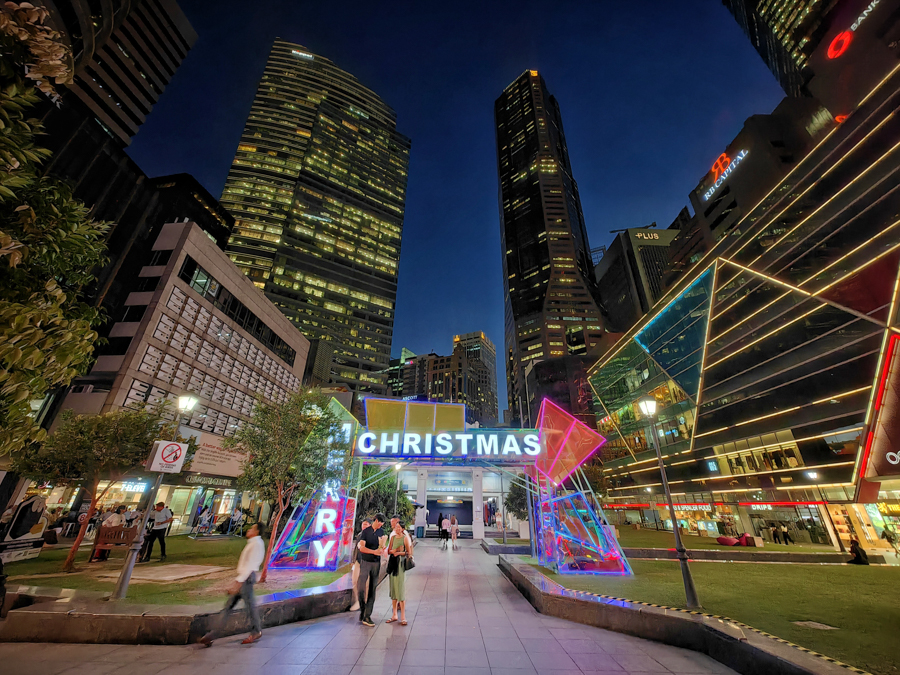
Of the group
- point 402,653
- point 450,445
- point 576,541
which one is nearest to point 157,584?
point 402,653

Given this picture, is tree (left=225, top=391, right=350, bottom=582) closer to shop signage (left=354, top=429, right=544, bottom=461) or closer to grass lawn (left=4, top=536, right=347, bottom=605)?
shop signage (left=354, top=429, right=544, bottom=461)

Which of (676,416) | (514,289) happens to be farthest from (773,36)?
(676,416)

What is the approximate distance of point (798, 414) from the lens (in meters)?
25.5

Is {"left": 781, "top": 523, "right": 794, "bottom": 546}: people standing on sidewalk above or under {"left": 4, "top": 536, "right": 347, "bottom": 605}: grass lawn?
above

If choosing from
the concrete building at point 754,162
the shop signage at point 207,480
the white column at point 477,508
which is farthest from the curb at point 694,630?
the concrete building at point 754,162

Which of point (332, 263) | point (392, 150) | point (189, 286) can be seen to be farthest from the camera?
point (392, 150)

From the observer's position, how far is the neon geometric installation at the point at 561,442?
42.9 feet

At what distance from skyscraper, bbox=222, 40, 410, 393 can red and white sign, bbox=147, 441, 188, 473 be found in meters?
89.8

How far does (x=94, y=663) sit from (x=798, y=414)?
36.0 m

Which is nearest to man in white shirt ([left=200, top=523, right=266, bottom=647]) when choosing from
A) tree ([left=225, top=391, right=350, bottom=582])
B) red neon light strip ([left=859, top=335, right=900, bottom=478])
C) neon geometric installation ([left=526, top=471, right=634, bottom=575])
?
tree ([left=225, top=391, right=350, bottom=582])

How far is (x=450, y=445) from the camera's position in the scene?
44.9ft

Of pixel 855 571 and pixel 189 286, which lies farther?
pixel 189 286

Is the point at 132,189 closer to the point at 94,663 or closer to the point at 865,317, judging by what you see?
the point at 94,663

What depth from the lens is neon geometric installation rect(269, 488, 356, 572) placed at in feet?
41.8
